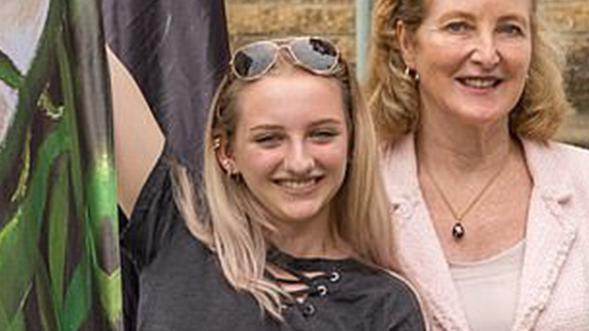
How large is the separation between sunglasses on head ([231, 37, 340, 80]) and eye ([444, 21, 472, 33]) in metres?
0.27

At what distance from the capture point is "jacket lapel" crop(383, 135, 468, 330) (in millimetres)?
2441

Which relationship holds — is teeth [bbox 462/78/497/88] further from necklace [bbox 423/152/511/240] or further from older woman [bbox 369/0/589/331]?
necklace [bbox 423/152/511/240]

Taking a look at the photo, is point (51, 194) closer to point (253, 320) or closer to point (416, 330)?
point (253, 320)

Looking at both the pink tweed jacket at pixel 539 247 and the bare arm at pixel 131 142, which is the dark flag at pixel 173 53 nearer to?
the bare arm at pixel 131 142

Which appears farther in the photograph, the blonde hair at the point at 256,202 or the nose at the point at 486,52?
the nose at the point at 486,52

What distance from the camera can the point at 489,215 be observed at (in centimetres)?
259

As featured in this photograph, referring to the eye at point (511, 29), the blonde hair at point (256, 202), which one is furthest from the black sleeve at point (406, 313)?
the eye at point (511, 29)

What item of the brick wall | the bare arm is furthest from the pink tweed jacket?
the brick wall

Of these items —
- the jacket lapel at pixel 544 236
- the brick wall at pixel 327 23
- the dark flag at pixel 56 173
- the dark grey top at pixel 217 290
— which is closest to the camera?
the dark flag at pixel 56 173

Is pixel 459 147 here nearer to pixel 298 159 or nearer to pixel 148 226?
pixel 298 159

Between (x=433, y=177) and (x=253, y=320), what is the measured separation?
0.61 metres

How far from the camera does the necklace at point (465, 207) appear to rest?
2549 millimetres

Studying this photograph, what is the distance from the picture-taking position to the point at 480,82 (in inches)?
98.3

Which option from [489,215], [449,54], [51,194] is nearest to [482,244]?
[489,215]
